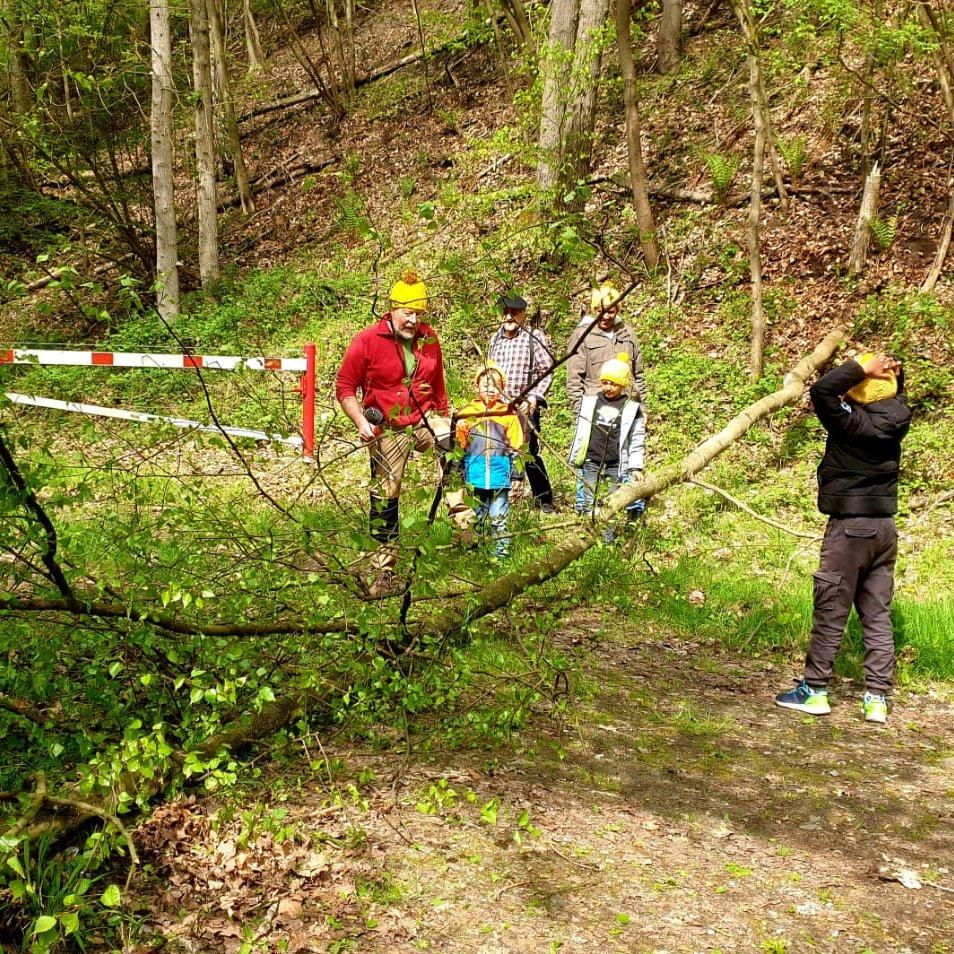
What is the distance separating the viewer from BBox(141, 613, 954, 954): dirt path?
3.12 m

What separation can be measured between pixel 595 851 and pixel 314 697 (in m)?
1.46

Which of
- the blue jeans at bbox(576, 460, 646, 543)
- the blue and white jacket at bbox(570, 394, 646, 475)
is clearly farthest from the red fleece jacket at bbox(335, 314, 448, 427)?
the blue and white jacket at bbox(570, 394, 646, 475)

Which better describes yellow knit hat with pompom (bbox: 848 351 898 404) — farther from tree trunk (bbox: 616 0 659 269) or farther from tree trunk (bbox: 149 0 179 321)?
tree trunk (bbox: 149 0 179 321)

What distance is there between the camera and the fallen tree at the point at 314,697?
3.07 meters

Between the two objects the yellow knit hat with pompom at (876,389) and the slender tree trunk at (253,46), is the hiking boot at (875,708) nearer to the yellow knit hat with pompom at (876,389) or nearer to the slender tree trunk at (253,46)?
the yellow knit hat with pompom at (876,389)

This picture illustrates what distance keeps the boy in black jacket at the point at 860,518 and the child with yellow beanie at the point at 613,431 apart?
7.83ft

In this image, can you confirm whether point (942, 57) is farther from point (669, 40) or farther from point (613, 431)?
point (669, 40)

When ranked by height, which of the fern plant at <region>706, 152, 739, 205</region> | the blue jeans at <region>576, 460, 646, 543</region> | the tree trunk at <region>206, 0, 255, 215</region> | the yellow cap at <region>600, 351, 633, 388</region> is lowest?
the blue jeans at <region>576, 460, 646, 543</region>

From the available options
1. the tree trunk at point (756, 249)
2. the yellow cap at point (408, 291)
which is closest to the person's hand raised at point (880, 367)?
the yellow cap at point (408, 291)

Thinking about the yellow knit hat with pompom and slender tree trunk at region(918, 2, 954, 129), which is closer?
the yellow knit hat with pompom

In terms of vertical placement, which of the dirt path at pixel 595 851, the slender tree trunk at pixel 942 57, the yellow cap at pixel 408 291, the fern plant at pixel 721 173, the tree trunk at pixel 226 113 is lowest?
the dirt path at pixel 595 851

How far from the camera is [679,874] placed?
3.48m

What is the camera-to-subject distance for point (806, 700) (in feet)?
17.0

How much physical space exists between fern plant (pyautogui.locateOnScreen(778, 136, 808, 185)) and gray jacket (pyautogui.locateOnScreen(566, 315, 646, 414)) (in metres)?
5.34
